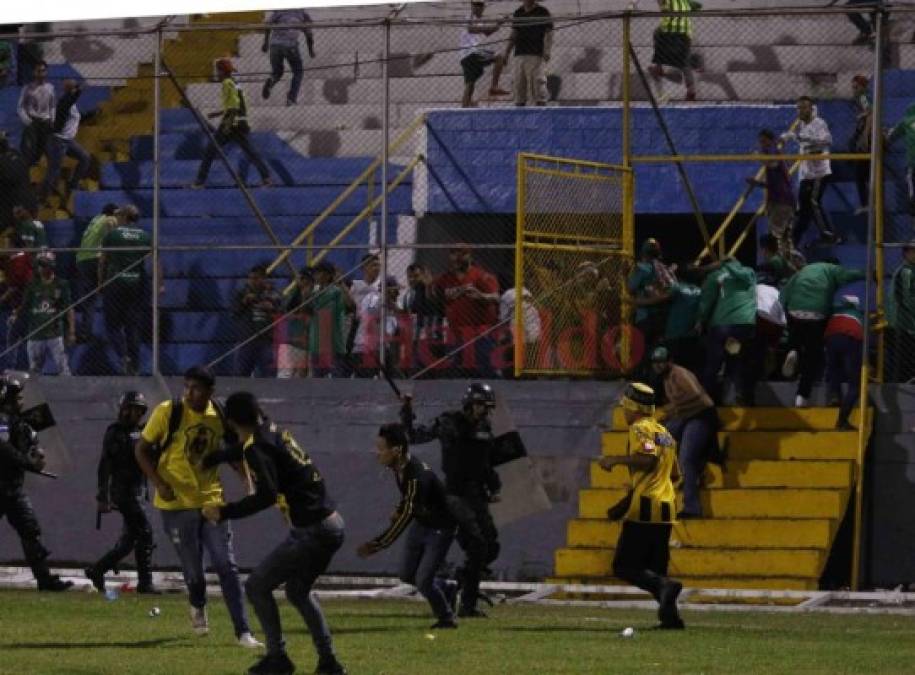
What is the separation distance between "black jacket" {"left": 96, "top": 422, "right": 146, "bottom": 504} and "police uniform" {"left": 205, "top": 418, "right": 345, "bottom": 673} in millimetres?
7404

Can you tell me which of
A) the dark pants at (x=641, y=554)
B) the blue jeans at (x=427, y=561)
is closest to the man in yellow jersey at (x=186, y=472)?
the blue jeans at (x=427, y=561)

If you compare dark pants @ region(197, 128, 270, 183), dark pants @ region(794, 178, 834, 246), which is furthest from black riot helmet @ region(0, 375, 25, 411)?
dark pants @ region(794, 178, 834, 246)

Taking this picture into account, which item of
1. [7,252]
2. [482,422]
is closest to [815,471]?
[482,422]

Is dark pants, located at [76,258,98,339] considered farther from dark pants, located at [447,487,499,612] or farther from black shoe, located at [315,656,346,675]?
black shoe, located at [315,656,346,675]

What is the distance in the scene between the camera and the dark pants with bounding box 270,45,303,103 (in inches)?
974

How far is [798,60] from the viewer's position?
2620cm

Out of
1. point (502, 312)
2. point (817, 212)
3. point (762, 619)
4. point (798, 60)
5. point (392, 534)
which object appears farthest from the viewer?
point (798, 60)

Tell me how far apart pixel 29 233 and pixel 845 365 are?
28.2 feet

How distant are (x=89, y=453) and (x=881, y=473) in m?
7.88

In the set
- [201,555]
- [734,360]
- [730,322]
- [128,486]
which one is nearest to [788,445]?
[734,360]

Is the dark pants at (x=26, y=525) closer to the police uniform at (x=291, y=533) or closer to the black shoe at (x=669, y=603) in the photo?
the black shoe at (x=669, y=603)

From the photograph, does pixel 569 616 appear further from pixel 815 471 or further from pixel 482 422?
pixel 815 471

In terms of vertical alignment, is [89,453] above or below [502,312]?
below

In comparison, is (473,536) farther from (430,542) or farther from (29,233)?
(29,233)
